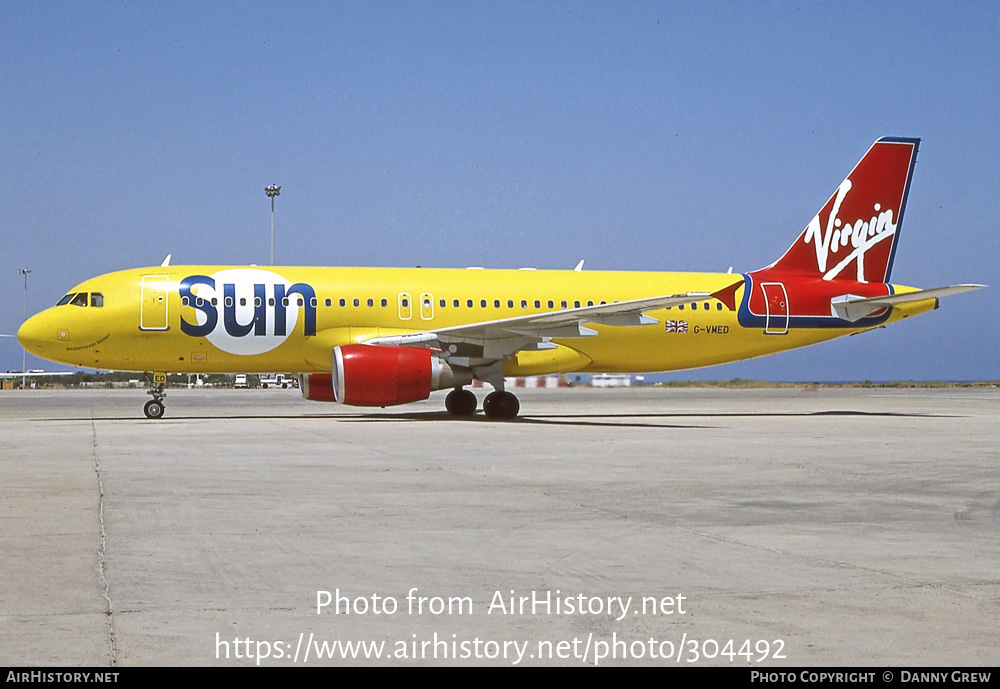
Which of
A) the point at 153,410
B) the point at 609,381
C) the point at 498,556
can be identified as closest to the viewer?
the point at 498,556

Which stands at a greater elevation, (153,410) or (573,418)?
(153,410)

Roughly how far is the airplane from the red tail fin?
0.08m

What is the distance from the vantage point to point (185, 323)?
23906 millimetres

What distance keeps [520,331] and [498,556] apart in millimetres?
16648

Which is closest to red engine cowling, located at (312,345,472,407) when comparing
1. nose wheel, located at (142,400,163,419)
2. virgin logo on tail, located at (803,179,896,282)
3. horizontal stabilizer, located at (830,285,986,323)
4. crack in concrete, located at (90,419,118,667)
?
nose wheel, located at (142,400,163,419)

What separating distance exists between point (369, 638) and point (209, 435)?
1385 centimetres

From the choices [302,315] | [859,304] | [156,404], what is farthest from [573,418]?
[156,404]

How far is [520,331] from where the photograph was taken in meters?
23.4

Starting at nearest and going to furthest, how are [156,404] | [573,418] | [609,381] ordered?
[156,404]
[573,418]
[609,381]

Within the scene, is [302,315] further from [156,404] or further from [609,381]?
[609,381]

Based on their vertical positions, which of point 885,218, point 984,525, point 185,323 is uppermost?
point 885,218

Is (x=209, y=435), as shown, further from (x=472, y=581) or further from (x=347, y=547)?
(x=472, y=581)

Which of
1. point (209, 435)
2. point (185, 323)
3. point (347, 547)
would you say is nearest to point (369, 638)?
point (347, 547)

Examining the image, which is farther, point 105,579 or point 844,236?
point 844,236
